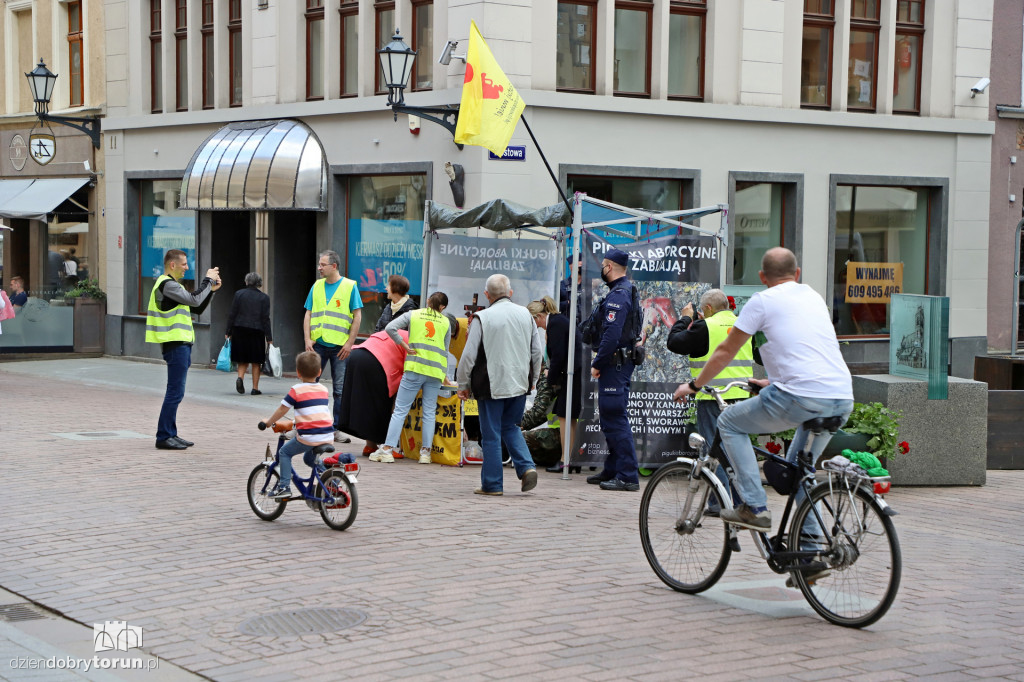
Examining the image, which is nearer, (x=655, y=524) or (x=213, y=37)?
(x=655, y=524)

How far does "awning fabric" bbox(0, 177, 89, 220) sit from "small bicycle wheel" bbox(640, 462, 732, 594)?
63.8 feet

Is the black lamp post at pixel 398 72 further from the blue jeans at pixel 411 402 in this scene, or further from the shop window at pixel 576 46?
the blue jeans at pixel 411 402

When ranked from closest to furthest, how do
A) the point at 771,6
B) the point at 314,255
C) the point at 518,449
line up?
the point at 518,449, the point at 771,6, the point at 314,255

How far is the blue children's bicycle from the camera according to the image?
27.8 feet

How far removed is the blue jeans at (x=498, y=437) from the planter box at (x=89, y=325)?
15.5 meters

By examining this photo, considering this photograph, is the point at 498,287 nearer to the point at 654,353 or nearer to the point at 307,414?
the point at 654,353

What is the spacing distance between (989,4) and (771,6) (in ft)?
13.3

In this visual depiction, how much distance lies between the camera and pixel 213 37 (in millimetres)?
21703

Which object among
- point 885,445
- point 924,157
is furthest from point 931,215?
point 885,445

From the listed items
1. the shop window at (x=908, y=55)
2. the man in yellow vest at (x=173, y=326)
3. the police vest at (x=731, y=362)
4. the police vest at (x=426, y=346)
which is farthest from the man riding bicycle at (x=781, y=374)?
the shop window at (x=908, y=55)

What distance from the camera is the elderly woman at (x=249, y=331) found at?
57.4 feet

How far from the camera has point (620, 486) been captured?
Result: 10.5 meters

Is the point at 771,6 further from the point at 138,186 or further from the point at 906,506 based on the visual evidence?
→ the point at 138,186

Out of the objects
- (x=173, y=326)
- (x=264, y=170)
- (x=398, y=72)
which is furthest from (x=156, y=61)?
(x=173, y=326)
